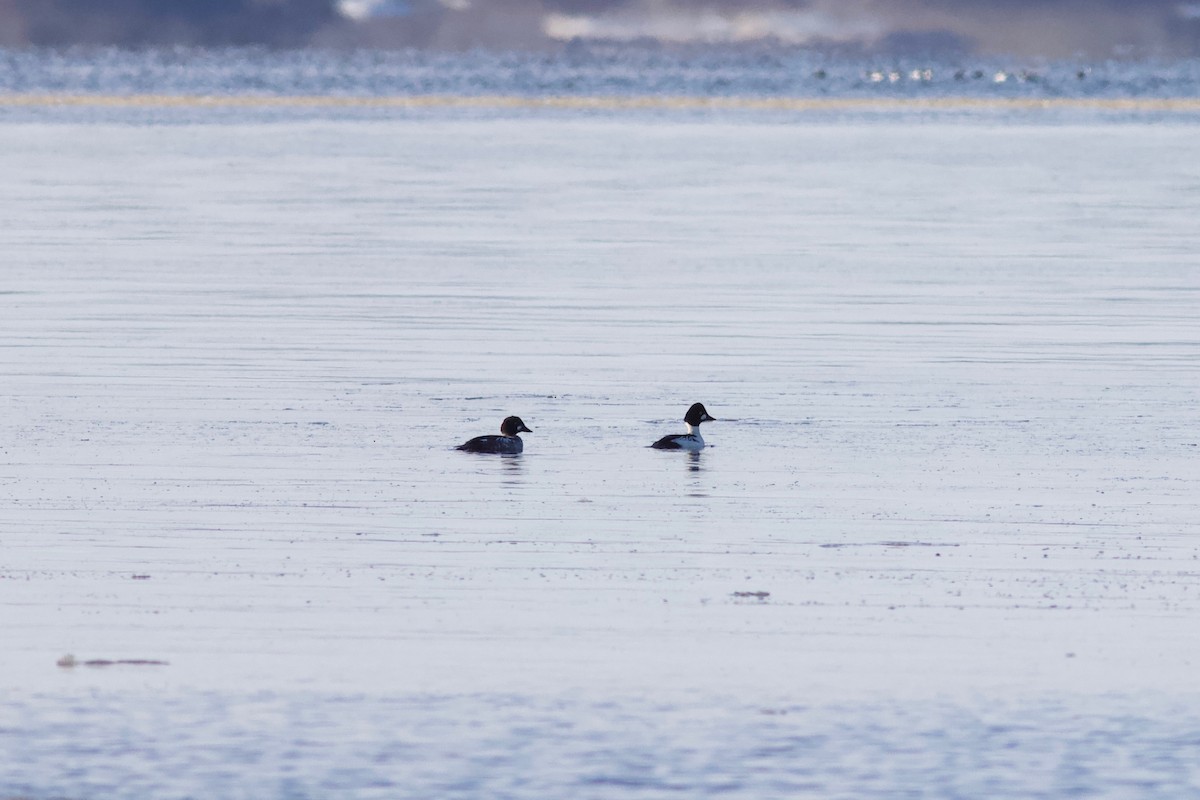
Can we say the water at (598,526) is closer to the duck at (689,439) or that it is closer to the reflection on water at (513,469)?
the reflection on water at (513,469)

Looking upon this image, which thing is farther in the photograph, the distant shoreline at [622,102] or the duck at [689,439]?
the distant shoreline at [622,102]

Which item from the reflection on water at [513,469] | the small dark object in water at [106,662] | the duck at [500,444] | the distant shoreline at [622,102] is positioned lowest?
the small dark object in water at [106,662]

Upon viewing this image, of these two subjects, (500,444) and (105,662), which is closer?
(105,662)

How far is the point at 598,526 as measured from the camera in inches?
549

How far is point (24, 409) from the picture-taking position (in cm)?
1873

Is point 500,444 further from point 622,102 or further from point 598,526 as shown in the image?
point 622,102

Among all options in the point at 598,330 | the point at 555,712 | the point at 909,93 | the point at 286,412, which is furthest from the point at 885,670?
the point at 909,93

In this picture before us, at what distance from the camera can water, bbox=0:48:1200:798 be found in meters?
9.56

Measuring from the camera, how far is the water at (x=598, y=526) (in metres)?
9.56

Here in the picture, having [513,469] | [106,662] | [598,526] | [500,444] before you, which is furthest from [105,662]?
[500,444]

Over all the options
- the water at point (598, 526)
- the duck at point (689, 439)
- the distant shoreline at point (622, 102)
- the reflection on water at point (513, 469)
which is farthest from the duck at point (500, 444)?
the distant shoreline at point (622, 102)

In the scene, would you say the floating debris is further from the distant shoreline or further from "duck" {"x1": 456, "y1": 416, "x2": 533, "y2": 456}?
the distant shoreline

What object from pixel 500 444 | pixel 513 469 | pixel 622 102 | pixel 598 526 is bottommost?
pixel 598 526

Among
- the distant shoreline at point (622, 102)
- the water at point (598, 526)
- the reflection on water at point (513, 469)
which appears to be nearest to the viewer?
the water at point (598, 526)
